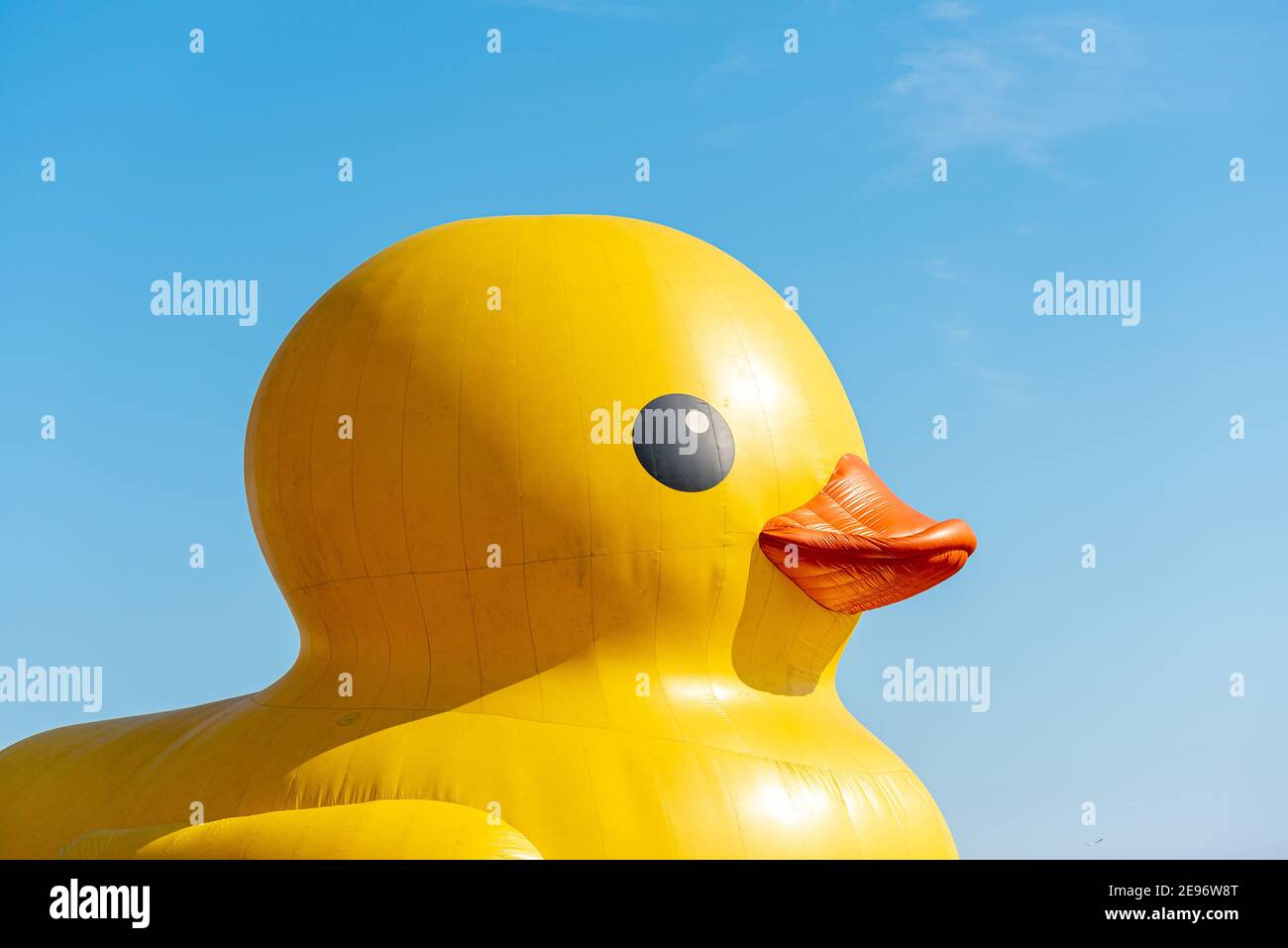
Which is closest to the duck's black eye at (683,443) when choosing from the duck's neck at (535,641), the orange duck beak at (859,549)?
the orange duck beak at (859,549)

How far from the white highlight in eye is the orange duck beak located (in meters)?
1.04

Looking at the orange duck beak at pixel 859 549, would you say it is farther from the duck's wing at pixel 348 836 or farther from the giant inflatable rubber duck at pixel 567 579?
the duck's wing at pixel 348 836

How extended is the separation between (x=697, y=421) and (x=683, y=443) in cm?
25

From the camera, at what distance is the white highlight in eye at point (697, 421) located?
51.1 feet

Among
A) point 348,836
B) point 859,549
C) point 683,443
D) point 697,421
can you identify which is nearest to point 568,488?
point 683,443

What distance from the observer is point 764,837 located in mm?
14594

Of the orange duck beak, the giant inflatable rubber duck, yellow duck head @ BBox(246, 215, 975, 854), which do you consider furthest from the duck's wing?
the orange duck beak

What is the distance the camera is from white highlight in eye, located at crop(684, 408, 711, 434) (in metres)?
15.6

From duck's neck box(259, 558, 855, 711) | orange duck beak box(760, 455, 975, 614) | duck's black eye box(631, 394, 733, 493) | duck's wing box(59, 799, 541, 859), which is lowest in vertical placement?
duck's wing box(59, 799, 541, 859)

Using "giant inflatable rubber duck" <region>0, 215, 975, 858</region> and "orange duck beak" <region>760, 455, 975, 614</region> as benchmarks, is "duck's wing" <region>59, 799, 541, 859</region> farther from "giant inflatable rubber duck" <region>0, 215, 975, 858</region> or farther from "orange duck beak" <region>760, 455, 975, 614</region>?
"orange duck beak" <region>760, 455, 975, 614</region>

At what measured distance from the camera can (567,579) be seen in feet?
50.4
